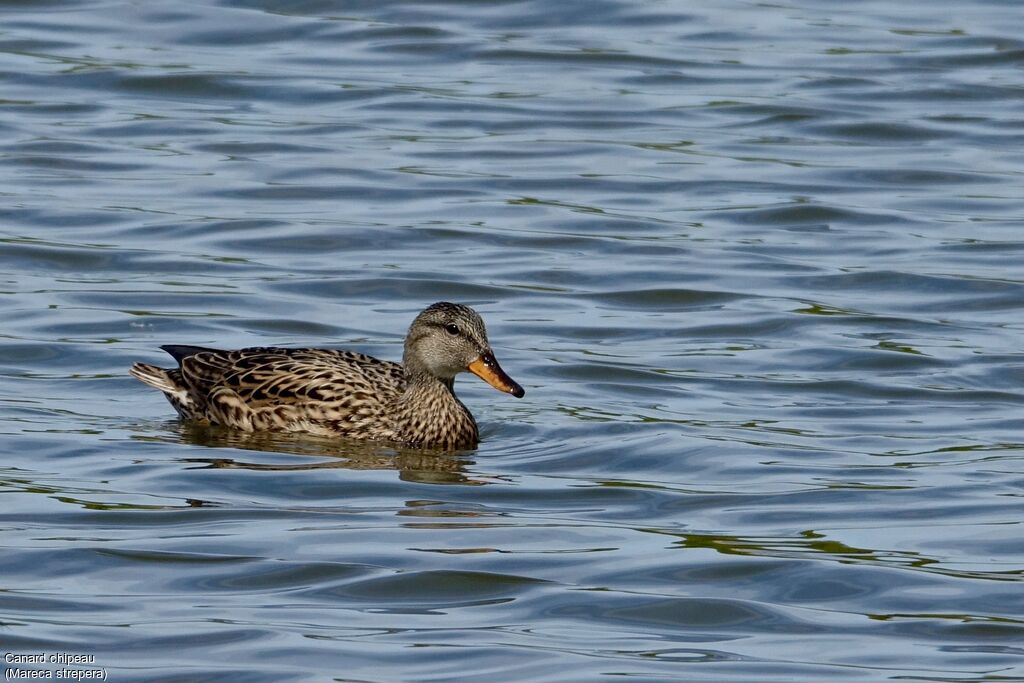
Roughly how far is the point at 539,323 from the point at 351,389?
2571 millimetres

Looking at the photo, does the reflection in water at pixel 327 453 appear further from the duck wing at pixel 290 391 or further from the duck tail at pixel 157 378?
the duck tail at pixel 157 378

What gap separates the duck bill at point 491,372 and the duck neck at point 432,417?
0.76ft

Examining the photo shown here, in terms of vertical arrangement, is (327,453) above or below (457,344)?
below

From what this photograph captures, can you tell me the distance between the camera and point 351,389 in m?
12.5

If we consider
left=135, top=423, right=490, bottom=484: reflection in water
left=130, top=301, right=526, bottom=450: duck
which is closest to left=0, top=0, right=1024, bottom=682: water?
left=135, top=423, right=490, bottom=484: reflection in water

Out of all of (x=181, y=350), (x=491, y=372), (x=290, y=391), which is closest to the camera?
(x=491, y=372)

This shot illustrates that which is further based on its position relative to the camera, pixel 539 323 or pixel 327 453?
pixel 539 323

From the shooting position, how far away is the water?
877 centimetres

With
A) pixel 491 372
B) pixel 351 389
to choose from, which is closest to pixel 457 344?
pixel 491 372

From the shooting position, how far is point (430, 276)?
15.9 meters

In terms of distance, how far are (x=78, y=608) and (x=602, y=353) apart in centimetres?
575

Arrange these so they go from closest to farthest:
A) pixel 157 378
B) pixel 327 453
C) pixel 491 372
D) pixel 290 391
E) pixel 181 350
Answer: pixel 327 453 → pixel 491 372 → pixel 290 391 → pixel 157 378 → pixel 181 350

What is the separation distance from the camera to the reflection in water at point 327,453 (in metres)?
11.5

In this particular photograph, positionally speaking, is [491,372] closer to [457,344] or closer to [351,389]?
[457,344]
